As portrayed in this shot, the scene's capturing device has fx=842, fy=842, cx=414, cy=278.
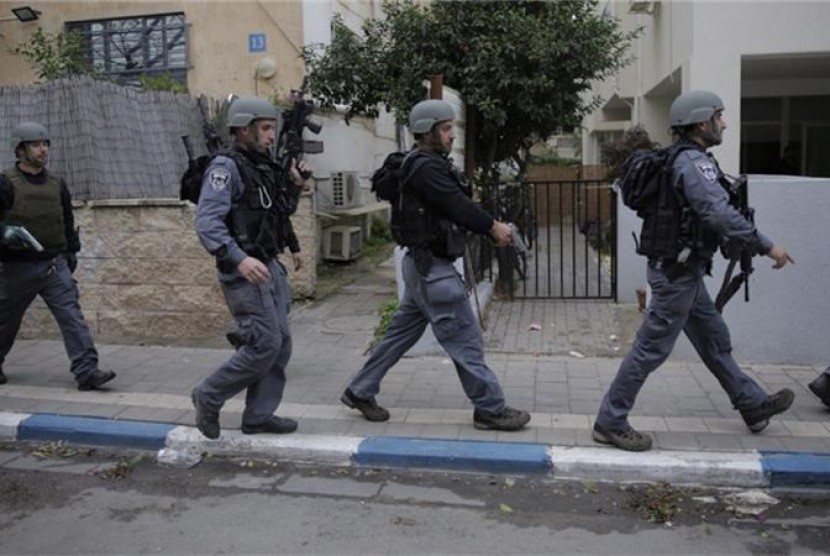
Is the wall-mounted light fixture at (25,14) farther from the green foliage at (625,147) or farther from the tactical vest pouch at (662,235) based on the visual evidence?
the tactical vest pouch at (662,235)

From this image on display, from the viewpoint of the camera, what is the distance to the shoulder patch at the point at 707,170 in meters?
4.25

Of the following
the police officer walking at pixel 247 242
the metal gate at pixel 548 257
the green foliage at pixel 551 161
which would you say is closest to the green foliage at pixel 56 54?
the metal gate at pixel 548 257

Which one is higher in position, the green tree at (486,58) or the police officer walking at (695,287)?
the green tree at (486,58)

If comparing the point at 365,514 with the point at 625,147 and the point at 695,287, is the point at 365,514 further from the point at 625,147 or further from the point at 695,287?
the point at 625,147

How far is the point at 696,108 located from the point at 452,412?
2358 millimetres

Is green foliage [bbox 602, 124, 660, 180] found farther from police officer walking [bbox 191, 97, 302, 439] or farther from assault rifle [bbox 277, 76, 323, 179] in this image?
police officer walking [bbox 191, 97, 302, 439]

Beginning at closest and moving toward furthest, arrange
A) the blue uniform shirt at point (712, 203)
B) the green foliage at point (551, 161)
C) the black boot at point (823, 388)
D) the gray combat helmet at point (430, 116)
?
1. the blue uniform shirt at point (712, 203)
2. the gray combat helmet at point (430, 116)
3. the black boot at point (823, 388)
4. the green foliage at point (551, 161)

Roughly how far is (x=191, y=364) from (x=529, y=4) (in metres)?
5.33

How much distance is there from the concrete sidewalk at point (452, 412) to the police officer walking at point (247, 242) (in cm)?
51

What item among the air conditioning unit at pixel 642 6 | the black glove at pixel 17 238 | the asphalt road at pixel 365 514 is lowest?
the asphalt road at pixel 365 514

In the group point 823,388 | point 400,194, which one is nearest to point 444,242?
point 400,194

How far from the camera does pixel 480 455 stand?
15.2 ft

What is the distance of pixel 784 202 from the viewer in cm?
612

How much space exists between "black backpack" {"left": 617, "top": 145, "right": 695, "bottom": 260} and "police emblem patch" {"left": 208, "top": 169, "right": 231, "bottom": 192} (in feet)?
7.05
